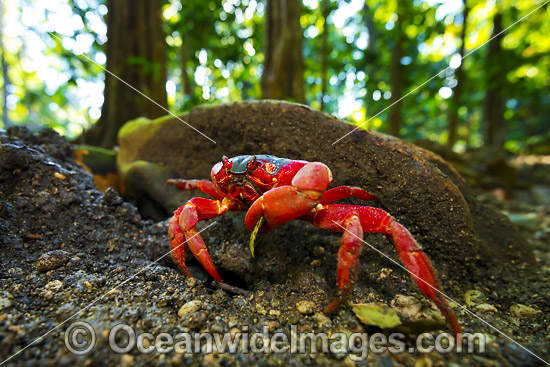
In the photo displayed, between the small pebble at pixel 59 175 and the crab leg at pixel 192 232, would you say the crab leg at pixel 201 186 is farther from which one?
the small pebble at pixel 59 175

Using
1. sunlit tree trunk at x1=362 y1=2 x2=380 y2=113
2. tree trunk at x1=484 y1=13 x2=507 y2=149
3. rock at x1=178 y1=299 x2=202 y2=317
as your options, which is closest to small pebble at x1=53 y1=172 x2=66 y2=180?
rock at x1=178 y1=299 x2=202 y2=317

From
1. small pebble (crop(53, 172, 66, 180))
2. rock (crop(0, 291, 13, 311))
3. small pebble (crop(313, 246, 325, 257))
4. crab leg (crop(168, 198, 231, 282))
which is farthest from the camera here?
small pebble (crop(53, 172, 66, 180))

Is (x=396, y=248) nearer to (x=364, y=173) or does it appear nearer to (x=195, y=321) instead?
(x=364, y=173)

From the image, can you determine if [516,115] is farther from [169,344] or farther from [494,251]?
[169,344]

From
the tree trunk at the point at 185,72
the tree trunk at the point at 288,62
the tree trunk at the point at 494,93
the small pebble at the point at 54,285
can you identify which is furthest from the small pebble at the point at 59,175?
the tree trunk at the point at 494,93

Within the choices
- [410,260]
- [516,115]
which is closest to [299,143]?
[410,260]

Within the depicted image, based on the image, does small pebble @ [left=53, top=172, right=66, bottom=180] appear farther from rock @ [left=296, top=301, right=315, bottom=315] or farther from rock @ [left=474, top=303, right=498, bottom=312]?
rock @ [left=474, top=303, right=498, bottom=312]

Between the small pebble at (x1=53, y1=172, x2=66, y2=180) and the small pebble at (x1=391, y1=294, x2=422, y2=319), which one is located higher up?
the small pebble at (x1=53, y1=172, x2=66, y2=180)
